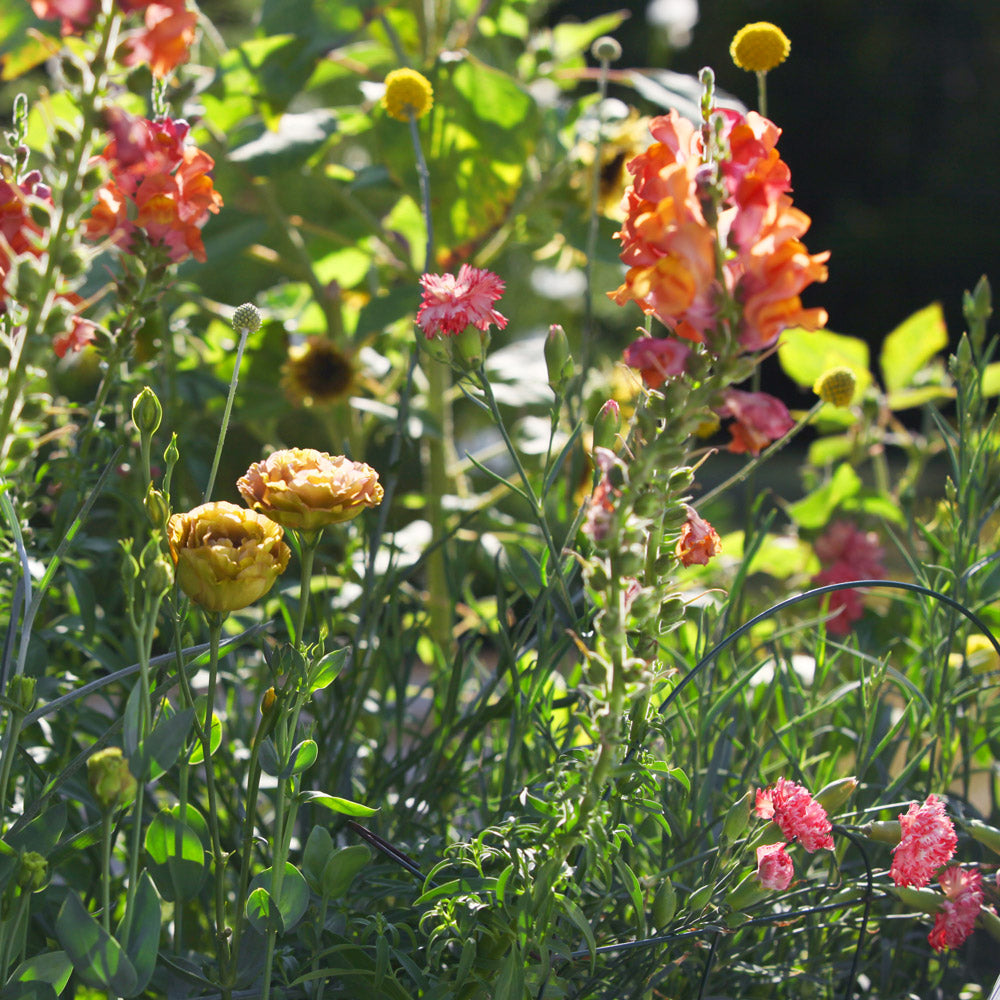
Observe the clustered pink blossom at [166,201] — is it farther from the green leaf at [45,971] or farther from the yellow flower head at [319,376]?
the yellow flower head at [319,376]

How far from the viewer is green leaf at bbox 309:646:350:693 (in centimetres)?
32

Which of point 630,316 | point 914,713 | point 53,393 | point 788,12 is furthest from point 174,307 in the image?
point 788,12

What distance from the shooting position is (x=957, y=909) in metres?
0.37

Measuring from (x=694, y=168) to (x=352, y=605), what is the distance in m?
0.46

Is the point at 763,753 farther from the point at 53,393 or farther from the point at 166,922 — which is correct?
the point at 53,393

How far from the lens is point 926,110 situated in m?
5.61

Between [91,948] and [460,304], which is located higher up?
[460,304]

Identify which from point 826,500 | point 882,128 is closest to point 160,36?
point 826,500

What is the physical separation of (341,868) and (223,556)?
4.3 inches

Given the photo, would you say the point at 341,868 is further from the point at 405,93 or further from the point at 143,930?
the point at 405,93

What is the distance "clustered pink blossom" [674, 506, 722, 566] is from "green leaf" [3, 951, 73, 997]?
0.22m

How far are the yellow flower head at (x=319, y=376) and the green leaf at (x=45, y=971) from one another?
0.53 metres

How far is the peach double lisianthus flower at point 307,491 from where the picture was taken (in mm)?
325

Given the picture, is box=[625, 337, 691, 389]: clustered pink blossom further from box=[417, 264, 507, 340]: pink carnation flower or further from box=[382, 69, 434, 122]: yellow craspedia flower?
box=[382, 69, 434, 122]: yellow craspedia flower
